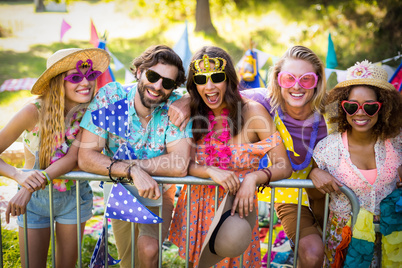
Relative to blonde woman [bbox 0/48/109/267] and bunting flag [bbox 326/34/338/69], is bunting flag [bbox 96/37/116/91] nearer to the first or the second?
blonde woman [bbox 0/48/109/267]

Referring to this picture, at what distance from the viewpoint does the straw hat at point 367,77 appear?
2812 mm

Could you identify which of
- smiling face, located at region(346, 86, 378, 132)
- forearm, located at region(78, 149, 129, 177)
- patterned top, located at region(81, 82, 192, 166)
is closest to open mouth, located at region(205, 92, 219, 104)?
patterned top, located at region(81, 82, 192, 166)

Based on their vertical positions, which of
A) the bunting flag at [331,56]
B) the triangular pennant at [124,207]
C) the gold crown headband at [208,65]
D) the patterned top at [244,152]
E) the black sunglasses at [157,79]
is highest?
the bunting flag at [331,56]

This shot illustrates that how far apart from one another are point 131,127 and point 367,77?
6.04ft

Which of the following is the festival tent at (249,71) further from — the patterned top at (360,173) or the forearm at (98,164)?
the forearm at (98,164)

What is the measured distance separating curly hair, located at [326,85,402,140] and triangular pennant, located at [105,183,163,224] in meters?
1.59

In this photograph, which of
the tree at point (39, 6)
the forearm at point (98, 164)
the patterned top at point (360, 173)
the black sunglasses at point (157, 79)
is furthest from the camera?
the tree at point (39, 6)

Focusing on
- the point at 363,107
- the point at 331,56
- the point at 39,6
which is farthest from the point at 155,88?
the point at 39,6

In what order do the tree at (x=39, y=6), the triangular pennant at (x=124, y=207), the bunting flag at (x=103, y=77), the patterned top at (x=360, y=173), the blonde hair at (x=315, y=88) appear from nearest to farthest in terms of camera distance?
1. the triangular pennant at (x=124, y=207)
2. the patterned top at (x=360, y=173)
3. the blonde hair at (x=315, y=88)
4. the bunting flag at (x=103, y=77)
5. the tree at (x=39, y=6)

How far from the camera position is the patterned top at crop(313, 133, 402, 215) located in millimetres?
2754

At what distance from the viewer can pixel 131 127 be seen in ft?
9.59

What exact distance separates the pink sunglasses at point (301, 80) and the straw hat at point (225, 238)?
115 centimetres

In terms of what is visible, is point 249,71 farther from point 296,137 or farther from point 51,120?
point 51,120

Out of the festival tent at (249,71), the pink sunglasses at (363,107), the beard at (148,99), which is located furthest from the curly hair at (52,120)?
the festival tent at (249,71)
